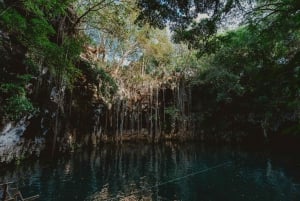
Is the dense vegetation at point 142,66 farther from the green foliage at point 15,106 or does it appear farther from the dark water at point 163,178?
the dark water at point 163,178

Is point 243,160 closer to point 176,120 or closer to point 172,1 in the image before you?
point 176,120

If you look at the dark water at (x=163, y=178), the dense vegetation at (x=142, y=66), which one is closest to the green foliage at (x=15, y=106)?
the dense vegetation at (x=142, y=66)

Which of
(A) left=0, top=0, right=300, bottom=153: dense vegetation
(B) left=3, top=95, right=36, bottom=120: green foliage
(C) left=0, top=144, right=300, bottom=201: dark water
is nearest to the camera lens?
(A) left=0, top=0, right=300, bottom=153: dense vegetation

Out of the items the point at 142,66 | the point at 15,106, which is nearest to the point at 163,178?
the point at 15,106

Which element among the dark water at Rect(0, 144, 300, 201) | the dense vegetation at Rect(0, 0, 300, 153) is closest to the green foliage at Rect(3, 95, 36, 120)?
the dense vegetation at Rect(0, 0, 300, 153)

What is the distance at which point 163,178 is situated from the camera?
11.4 meters

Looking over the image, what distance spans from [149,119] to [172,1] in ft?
67.5

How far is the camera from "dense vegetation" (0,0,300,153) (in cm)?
661

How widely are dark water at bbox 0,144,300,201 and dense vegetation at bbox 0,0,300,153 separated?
8.60ft

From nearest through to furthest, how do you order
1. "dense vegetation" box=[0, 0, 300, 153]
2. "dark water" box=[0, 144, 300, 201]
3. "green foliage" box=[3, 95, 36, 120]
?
1. "dense vegetation" box=[0, 0, 300, 153]
2. "dark water" box=[0, 144, 300, 201]
3. "green foliage" box=[3, 95, 36, 120]

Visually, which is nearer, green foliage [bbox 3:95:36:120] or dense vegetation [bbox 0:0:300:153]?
dense vegetation [bbox 0:0:300:153]

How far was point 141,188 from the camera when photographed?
32.3ft

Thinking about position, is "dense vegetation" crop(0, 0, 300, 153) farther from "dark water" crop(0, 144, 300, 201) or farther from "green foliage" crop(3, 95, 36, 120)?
"dark water" crop(0, 144, 300, 201)

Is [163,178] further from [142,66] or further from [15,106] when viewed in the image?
[142,66]
